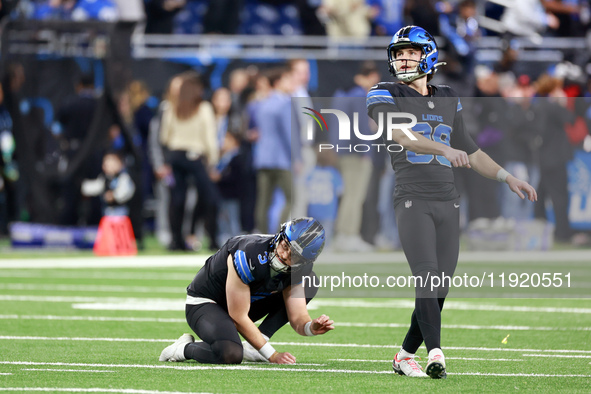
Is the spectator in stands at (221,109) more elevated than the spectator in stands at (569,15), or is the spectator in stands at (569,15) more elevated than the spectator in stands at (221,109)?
the spectator in stands at (569,15)

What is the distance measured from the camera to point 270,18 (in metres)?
19.8

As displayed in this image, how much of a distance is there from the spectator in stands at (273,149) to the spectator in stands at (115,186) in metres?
1.80

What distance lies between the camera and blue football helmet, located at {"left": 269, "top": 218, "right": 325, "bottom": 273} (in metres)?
6.94

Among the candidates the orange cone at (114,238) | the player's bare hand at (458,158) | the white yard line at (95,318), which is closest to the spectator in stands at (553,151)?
the player's bare hand at (458,158)

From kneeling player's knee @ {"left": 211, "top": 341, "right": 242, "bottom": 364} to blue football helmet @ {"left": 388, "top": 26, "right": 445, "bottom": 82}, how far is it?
1.86 meters

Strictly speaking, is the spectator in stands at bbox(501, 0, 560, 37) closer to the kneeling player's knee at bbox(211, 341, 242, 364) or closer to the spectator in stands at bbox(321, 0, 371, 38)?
the spectator in stands at bbox(321, 0, 371, 38)

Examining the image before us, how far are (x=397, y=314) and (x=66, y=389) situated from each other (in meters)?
5.11

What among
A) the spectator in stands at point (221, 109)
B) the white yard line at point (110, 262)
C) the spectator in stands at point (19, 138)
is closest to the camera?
the white yard line at point (110, 262)

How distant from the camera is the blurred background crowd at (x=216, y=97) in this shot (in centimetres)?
1667

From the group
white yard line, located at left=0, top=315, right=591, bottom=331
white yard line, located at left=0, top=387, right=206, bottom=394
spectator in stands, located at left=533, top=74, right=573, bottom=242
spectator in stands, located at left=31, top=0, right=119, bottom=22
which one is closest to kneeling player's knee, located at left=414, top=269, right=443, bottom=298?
white yard line, located at left=0, top=387, right=206, bottom=394

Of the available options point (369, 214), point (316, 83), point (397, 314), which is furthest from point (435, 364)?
point (316, 83)

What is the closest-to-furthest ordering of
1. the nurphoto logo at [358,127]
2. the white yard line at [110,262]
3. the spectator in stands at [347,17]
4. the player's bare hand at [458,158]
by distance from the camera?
the player's bare hand at [458,158]
the nurphoto logo at [358,127]
the white yard line at [110,262]
the spectator in stands at [347,17]

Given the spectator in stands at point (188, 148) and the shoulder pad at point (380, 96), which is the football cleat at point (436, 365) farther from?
the spectator in stands at point (188, 148)

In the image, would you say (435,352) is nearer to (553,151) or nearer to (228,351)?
(228,351)
